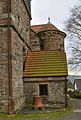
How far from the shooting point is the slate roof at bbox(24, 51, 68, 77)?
891 inches

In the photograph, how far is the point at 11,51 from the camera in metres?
18.0

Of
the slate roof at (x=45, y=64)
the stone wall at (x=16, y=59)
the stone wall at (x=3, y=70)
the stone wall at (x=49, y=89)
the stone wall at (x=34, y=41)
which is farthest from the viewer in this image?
the stone wall at (x=34, y=41)

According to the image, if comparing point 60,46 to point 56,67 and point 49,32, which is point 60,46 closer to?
point 49,32

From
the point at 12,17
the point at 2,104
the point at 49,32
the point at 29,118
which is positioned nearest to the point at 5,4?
the point at 12,17

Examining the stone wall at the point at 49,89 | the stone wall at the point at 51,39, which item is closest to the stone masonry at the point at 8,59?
the stone wall at the point at 49,89

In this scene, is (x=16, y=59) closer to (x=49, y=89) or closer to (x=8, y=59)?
(x=8, y=59)

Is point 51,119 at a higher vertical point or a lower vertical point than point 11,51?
lower

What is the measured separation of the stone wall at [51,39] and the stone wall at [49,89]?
9262mm

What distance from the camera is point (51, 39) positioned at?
1203 inches

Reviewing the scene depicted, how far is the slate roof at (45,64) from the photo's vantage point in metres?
22.6

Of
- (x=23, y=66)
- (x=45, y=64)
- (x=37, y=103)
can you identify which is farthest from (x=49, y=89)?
(x=23, y=66)

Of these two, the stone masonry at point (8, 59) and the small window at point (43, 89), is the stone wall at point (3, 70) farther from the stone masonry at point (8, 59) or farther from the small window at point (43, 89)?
the small window at point (43, 89)

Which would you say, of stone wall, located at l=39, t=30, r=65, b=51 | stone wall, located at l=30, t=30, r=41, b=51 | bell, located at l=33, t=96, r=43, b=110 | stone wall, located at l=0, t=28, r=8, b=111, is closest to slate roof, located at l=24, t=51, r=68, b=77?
bell, located at l=33, t=96, r=43, b=110

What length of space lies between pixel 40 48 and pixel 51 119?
53.5ft
